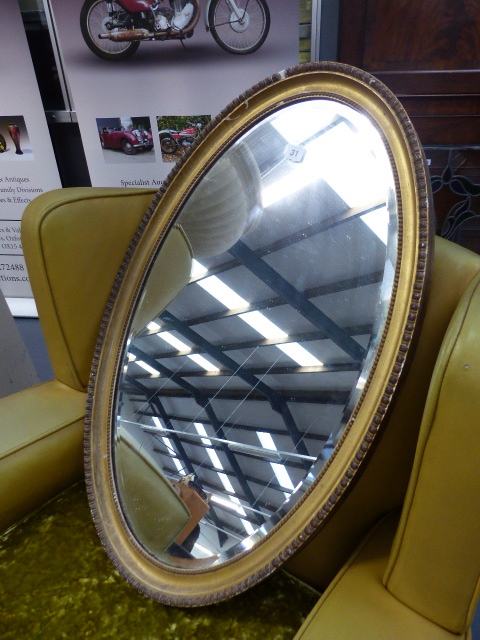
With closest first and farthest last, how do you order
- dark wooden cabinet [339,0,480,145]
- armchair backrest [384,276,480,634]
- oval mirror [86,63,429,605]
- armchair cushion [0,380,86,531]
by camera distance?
armchair backrest [384,276,480,634], oval mirror [86,63,429,605], armchair cushion [0,380,86,531], dark wooden cabinet [339,0,480,145]

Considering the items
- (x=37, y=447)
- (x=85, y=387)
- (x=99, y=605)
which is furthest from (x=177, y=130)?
(x=99, y=605)

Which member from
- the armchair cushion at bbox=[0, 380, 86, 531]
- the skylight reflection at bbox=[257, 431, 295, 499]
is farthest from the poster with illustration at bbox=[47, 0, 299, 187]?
the skylight reflection at bbox=[257, 431, 295, 499]

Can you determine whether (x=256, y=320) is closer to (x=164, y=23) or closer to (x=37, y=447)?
(x=37, y=447)

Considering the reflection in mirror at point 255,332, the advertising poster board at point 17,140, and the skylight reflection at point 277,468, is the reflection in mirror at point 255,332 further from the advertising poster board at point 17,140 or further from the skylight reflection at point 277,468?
the advertising poster board at point 17,140

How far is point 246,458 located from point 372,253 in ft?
1.08

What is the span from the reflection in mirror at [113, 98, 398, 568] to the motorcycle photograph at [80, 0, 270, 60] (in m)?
0.57

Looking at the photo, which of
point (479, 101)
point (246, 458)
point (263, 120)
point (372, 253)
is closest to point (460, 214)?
point (479, 101)

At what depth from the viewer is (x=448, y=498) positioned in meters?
0.39

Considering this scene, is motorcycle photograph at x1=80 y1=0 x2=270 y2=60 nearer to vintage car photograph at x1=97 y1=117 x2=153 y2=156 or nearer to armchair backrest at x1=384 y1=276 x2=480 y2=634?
vintage car photograph at x1=97 y1=117 x2=153 y2=156

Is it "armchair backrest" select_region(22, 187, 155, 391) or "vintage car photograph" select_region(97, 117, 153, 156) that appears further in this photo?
"vintage car photograph" select_region(97, 117, 153, 156)

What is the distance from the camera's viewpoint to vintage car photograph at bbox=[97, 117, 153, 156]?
1.32 metres

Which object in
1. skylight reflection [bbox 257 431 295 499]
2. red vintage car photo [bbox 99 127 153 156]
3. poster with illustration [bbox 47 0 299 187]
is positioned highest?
poster with illustration [bbox 47 0 299 187]

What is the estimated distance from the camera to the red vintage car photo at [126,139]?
1337 mm

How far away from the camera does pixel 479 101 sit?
47.6 inches
